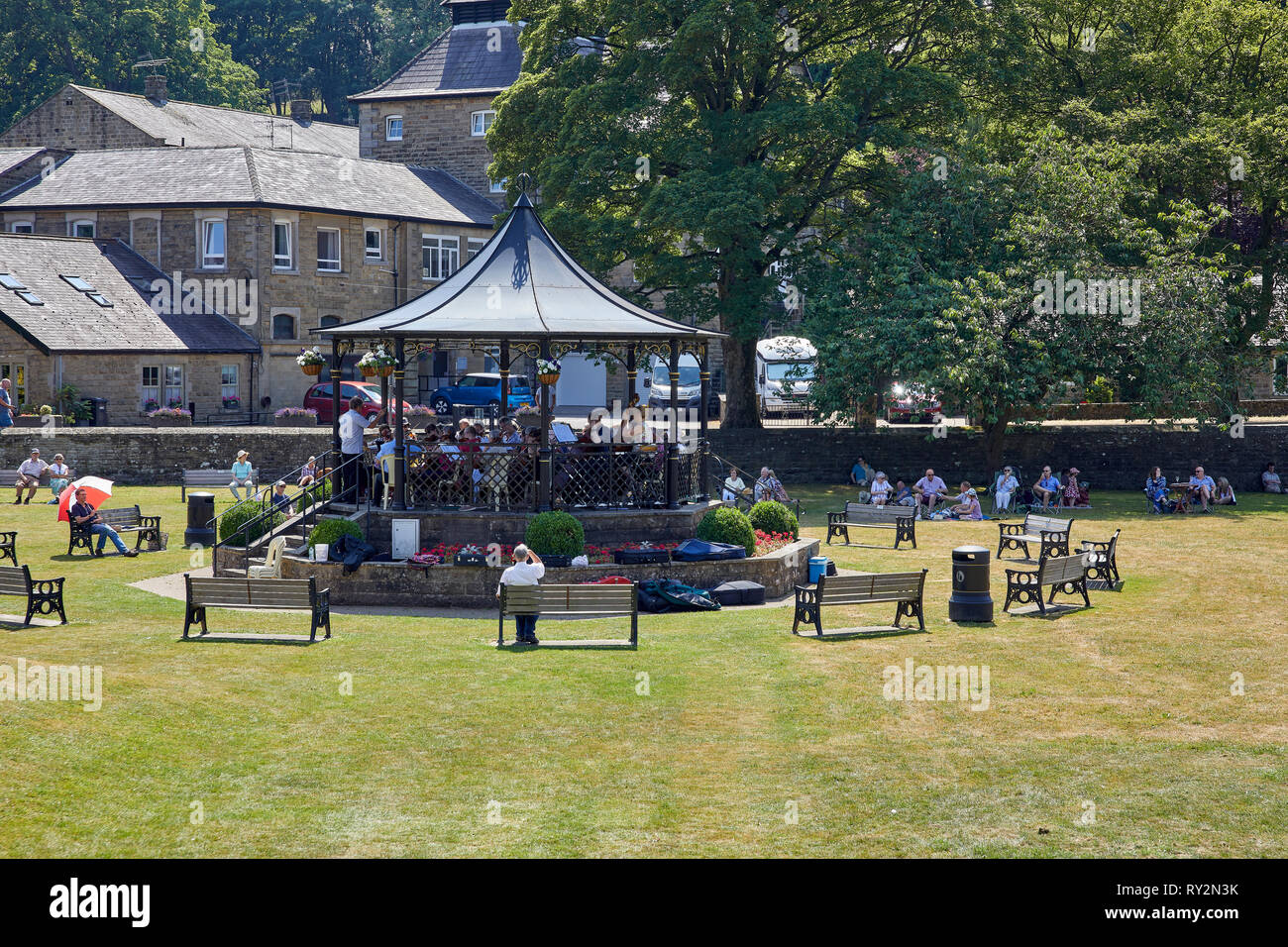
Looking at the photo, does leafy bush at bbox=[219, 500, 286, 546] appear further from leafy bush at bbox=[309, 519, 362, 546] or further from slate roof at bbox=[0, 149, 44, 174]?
slate roof at bbox=[0, 149, 44, 174]

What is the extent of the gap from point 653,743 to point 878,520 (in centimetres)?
1626

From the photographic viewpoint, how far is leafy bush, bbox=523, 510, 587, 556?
20625 millimetres

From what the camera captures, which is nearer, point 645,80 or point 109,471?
point 109,471

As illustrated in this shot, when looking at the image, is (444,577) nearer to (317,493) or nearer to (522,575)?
(522,575)

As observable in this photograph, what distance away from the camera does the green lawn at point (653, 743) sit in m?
10.1

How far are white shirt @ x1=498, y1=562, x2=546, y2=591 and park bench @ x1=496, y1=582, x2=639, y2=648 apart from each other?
0.69 meters

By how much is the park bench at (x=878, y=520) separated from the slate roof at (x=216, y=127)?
1317 inches

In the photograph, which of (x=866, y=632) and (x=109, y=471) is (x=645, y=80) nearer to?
(x=109, y=471)

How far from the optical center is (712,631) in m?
→ 18.1

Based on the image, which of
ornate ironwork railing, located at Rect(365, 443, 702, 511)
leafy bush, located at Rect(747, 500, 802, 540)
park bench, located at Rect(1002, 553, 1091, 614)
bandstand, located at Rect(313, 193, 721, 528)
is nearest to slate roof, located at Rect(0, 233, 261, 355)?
bandstand, located at Rect(313, 193, 721, 528)

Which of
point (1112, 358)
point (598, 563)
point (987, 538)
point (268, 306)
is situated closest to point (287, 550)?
point (598, 563)

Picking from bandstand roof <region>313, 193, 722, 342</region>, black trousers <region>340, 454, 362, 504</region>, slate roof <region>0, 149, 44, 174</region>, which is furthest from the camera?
slate roof <region>0, 149, 44, 174</region>

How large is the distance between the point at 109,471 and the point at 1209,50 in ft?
102

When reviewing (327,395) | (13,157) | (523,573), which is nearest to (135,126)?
(13,157)
